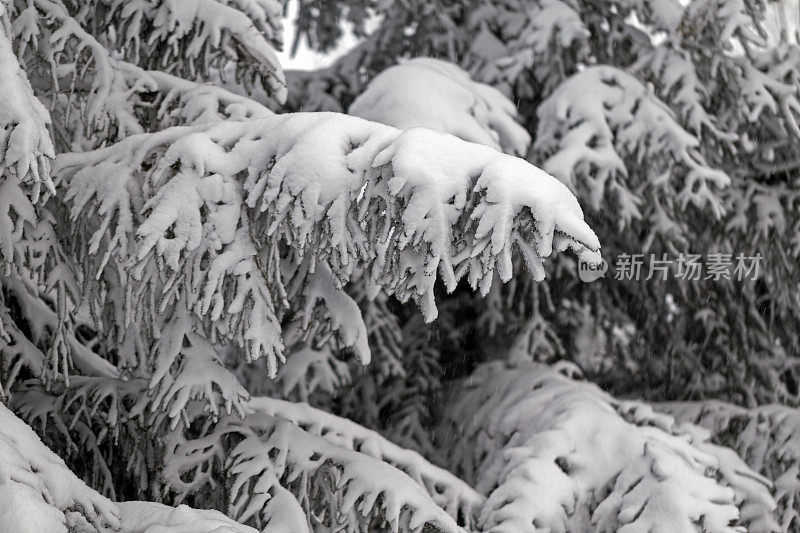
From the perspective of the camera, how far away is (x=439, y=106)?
3.46m

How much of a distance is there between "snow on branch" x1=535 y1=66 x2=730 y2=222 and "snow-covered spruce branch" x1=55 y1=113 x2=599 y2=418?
2.33 meters

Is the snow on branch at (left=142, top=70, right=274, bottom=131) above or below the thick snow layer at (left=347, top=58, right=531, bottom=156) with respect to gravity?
above

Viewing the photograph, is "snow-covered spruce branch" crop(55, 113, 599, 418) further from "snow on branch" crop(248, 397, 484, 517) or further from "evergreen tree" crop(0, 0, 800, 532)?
"snow on branch" crop(248, 397, 484, 517)

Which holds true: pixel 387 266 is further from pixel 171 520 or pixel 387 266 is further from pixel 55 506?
pixel 55 506

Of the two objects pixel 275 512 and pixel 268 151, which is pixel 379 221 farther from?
pixel 275 512

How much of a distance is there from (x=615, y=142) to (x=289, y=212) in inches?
120

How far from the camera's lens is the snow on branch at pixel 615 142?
4293mm

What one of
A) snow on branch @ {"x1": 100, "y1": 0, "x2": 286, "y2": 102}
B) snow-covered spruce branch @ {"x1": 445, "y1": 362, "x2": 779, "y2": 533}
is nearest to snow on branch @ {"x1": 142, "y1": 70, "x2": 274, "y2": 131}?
snow on branch @ {"x1": 100, "y1": 0, "x2": 286, "y2": 102}

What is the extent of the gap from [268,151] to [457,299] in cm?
355

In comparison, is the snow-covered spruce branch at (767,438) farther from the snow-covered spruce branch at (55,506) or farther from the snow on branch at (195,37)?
the snow-covered spruce branch at (55,506)

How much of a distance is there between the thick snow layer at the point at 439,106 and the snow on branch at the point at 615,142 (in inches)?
16.9

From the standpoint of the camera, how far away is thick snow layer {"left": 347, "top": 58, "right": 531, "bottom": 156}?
11.1 ft

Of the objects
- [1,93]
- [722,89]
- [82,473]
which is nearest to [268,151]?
[1,93]

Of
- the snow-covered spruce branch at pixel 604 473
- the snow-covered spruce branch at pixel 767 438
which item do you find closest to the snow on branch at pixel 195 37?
the snow-covered spruce branch at pixel 604 473
